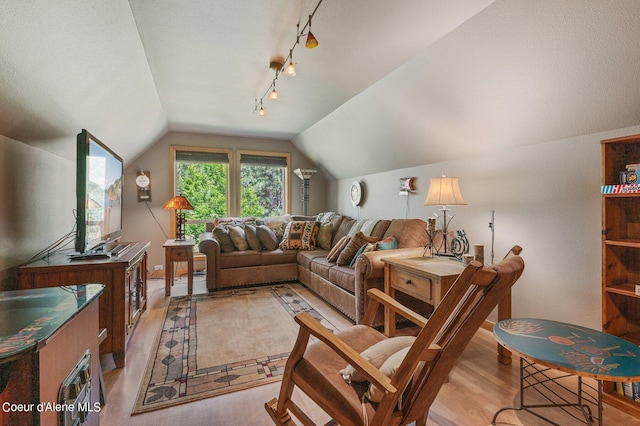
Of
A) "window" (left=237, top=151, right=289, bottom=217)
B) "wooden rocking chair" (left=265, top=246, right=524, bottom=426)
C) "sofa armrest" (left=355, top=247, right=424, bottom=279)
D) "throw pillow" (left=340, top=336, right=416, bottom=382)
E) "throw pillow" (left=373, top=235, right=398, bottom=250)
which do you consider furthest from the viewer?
"window" (left=237, top=151, right=289, bottom=217)

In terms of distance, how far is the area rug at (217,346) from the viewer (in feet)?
6.20

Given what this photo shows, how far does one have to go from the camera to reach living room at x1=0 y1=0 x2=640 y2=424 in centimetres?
162

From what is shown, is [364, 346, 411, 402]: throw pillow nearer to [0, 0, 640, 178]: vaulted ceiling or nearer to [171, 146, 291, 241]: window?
[0, 0, 640, 178]: vaulted ceiling

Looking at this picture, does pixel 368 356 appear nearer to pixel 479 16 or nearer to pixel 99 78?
pixel 479 16

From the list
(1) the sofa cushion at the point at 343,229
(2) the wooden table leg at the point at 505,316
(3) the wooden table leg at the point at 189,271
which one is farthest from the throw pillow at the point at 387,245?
(3) the wooden table leg at the point at 189,271

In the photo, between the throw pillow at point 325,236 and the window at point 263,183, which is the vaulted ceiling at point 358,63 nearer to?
the throw pillow at point 325,236

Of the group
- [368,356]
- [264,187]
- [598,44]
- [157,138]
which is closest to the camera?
[368,356]

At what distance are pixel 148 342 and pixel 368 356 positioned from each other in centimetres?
212

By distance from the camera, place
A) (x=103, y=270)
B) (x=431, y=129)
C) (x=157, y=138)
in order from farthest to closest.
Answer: (x=157, y=138) → (x=431, y=129) → (x=103, y=270)

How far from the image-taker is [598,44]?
1.63m

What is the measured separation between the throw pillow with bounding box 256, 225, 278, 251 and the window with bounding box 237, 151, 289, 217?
3.98ft

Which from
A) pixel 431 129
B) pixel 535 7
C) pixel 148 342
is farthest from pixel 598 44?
pixel 148 342

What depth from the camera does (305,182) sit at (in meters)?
5.70

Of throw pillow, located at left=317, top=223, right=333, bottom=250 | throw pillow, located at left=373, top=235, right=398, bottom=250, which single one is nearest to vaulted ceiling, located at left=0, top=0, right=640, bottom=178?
throw pillow, located at left=373, top=235, right=398, bottom=250
